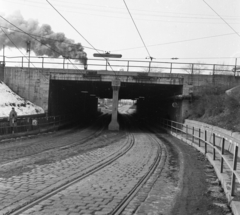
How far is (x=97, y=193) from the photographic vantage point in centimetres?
660

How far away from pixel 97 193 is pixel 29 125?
49.7ft

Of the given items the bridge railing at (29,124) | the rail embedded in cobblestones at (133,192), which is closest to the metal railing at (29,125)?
the bridge railing at (29,124)

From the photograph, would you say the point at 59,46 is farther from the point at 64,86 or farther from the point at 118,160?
the point at 118,160

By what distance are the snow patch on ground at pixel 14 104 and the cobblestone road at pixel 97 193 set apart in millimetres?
15760

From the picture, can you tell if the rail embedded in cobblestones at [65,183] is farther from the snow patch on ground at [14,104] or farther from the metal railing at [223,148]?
the snow patch on ground at [14,104]

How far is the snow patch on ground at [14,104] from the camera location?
2355cm

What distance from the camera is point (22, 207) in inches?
212

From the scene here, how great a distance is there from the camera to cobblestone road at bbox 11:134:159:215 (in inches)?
213

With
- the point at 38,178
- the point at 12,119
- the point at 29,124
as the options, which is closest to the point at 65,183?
the point at 38,178

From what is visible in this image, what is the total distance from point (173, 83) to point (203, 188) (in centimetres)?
2070

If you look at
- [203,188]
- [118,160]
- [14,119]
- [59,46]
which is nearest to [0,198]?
[203,188]

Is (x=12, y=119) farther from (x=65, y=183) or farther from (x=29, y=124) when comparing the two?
(x=65, y=183)

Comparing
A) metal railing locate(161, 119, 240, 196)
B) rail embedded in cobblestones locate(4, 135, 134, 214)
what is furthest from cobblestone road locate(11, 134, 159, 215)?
metal railing locate(161, 119, 240, 196)

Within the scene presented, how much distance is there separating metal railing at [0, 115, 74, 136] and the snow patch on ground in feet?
5.15
